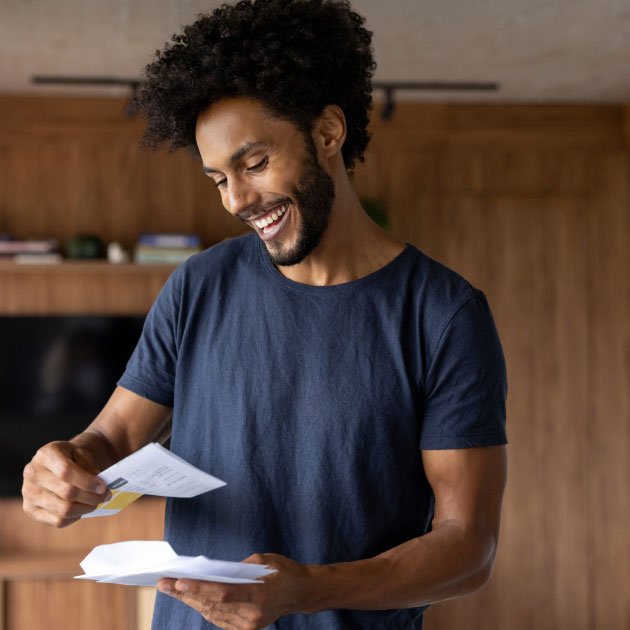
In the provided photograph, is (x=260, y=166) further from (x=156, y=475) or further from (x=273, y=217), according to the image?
(x=156, y=475)

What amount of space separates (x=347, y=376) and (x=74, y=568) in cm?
289

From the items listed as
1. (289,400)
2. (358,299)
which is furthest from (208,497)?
(358,299)

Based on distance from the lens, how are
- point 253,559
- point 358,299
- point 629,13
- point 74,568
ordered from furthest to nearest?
point 74,568, point 629,13, point 358,299, point 253,559

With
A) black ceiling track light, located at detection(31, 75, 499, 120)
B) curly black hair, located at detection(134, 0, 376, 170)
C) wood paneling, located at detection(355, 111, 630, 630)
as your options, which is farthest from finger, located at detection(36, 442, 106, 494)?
wood paneling, located at detection(355, 111, 630, 630)

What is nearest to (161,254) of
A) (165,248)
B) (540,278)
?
(165,248)

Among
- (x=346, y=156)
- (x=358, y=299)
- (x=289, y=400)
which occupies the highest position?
(x=346, y=156)

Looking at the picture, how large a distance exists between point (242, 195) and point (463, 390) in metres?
0.40

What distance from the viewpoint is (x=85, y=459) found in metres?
1.08

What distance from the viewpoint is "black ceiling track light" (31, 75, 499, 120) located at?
343 cm

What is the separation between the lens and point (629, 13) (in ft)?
9.24

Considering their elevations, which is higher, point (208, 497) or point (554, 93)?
point (554, 93)

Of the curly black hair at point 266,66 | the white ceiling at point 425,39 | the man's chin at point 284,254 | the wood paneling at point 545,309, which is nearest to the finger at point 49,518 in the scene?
the man's chin at point 284,254

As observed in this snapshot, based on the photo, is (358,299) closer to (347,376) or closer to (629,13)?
(347,376)

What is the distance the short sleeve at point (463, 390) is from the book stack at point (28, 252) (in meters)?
2.83
